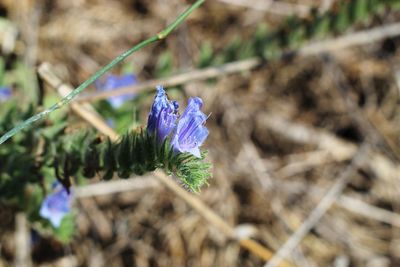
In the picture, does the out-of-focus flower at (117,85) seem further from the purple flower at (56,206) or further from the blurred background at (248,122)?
the purple flower at (56,206)

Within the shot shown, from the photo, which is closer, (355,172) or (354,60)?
(355,172)

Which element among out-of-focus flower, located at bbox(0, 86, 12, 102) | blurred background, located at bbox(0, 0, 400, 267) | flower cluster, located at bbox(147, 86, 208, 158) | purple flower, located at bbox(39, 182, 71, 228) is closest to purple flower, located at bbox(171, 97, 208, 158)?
flower cluster, located at bbox(147, 86, 208, 158)

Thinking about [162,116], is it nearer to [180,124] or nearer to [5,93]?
[180,124]

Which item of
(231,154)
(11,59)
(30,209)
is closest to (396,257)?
(231,154)

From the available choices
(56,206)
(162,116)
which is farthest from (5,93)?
(162,116)

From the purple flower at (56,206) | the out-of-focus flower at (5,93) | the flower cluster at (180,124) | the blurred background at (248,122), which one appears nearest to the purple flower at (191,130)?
the flower cluster at (180,124)

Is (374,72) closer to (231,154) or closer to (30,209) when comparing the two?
(231,154)

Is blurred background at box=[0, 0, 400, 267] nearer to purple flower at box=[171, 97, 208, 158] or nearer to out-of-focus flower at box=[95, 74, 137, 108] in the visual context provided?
out-of-focus flower at box=[95, 74, 137, 108]
